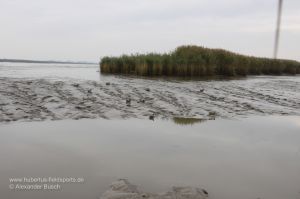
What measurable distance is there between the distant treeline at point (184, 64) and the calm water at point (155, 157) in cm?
1364

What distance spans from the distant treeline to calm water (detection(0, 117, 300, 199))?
13638 millimetres

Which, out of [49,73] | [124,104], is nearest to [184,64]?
[49,73]

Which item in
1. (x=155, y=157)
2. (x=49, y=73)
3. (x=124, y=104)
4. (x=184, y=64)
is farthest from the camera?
(x=49, y=73)

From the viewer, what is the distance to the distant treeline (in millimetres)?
19203

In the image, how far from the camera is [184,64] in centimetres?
1930

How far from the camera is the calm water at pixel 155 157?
113 inches

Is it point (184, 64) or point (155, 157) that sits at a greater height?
point (184, 64)

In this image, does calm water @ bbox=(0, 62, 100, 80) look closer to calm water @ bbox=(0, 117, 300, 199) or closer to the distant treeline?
the distant treeline

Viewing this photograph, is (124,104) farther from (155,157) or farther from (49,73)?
(49,73)

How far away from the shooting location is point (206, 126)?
18.9 ft

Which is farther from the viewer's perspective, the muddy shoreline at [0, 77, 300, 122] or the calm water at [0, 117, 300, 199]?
the muddy shoreline at [0, 77, 300, 122]

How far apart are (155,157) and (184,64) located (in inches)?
632

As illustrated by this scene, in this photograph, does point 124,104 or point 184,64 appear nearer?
point 124,104

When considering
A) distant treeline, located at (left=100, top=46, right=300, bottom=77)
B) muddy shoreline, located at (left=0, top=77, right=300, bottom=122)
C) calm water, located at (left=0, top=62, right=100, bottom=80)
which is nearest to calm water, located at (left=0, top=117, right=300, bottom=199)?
muddy shoreline, located at (left=0, top=77, right=300, bottom=122)
